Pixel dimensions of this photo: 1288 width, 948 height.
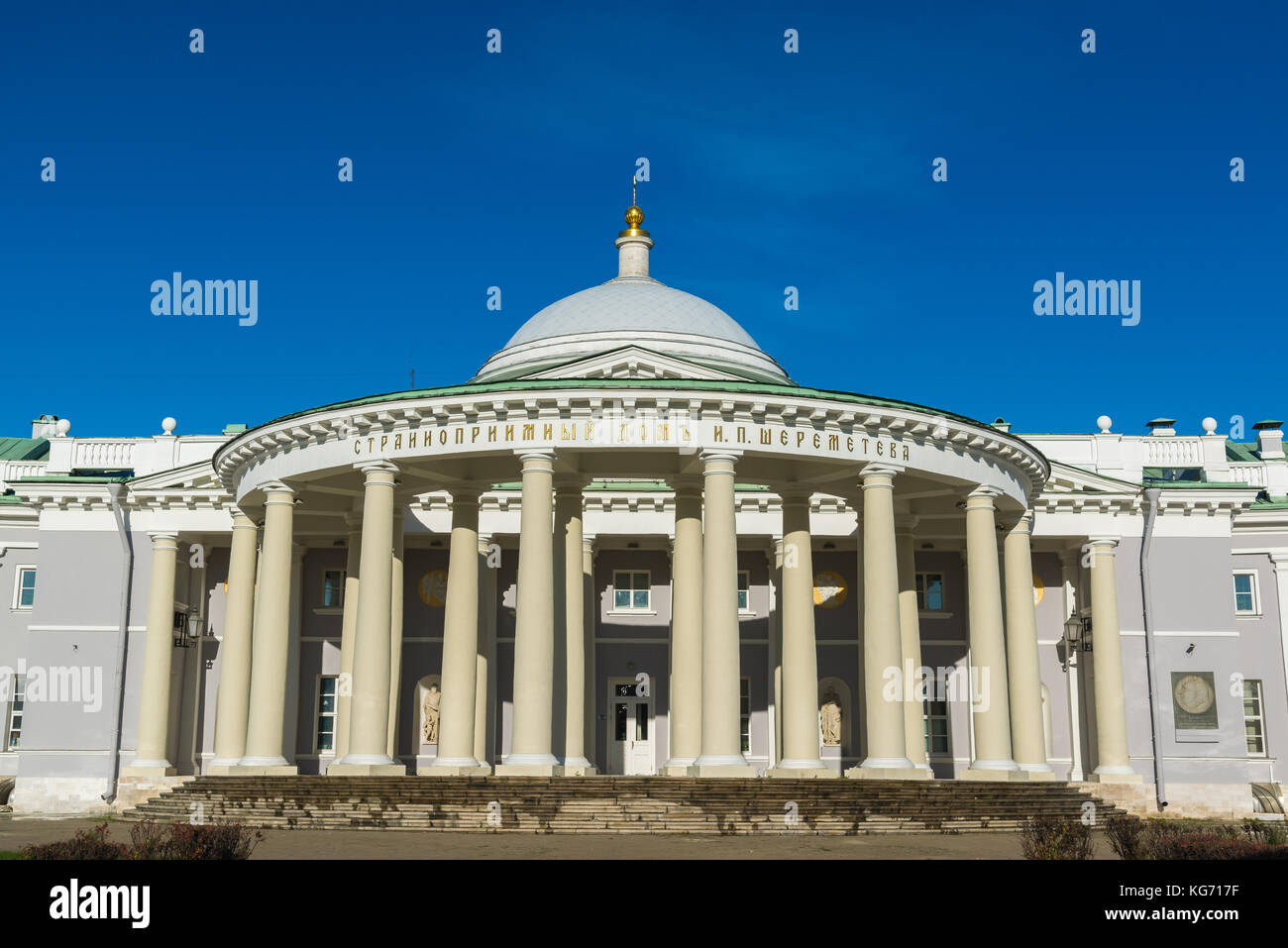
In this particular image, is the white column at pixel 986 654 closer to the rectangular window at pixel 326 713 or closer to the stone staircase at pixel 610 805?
the stone staircase at pixel 610 805

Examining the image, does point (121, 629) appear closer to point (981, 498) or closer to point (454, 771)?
point (454, 771)

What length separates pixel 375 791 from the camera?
24.3 m

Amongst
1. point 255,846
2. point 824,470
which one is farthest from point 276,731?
point 824,470

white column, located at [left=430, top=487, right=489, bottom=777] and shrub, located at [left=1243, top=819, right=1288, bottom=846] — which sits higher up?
→ white column, located at [left=430, top=487, right=489, bottom=777]

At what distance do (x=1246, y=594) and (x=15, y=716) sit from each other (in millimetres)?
41226

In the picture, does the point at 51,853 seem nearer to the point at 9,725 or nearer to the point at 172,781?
the point at 172,781

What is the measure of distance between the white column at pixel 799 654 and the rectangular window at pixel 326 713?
18.6 meters

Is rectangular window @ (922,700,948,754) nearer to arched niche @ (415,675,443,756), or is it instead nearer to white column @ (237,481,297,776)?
arched niche @ (415,675,443,756)

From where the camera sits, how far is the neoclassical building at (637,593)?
3003cm

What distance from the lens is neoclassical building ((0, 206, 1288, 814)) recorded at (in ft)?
98.5

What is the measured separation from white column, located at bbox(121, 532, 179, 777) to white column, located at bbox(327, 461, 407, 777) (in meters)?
14.2

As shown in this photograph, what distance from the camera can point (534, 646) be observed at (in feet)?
86.2

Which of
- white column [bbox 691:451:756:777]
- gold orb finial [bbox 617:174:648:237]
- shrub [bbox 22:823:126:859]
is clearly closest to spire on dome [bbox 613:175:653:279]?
gold orb finial [bbox 617:174:648:237]
